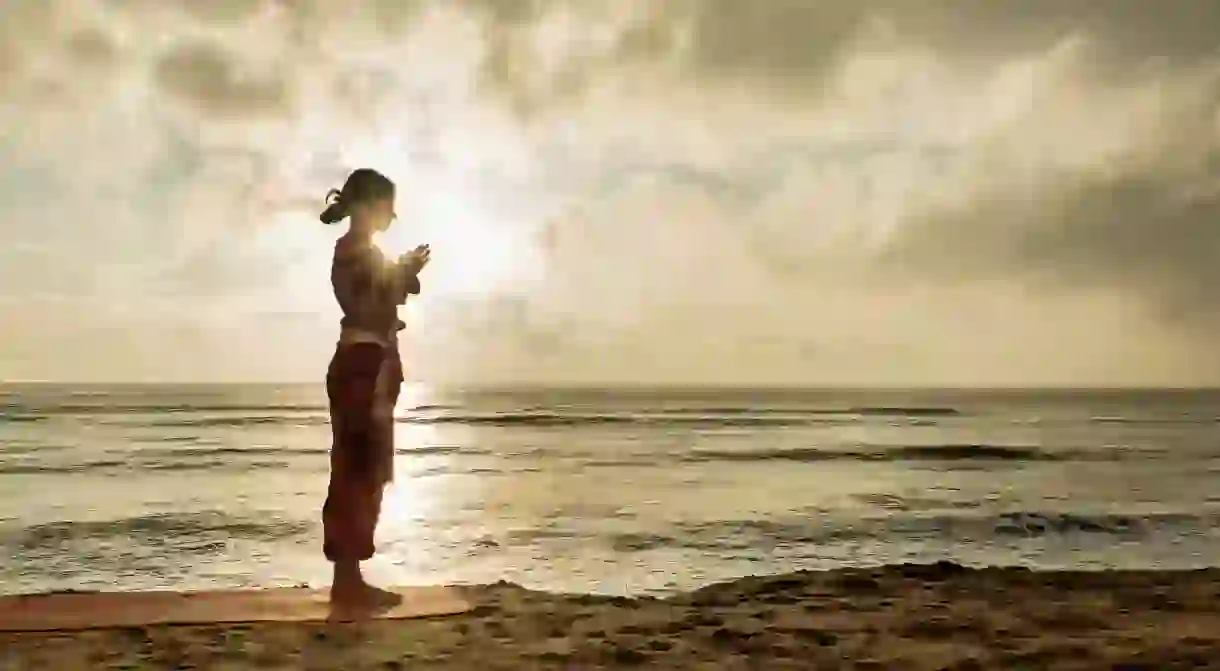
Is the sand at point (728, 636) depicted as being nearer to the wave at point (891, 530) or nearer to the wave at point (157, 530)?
the wave at point (891, 530)

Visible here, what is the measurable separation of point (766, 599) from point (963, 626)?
4.23 ft

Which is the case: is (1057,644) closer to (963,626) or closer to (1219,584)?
(963,626)

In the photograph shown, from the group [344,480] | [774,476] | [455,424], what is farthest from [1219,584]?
[455,424]

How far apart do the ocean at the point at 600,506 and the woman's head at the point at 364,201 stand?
4.52 meters

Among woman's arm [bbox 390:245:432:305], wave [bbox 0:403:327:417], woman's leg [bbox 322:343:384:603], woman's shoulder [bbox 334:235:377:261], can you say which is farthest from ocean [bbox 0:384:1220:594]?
wave [bbox 0:403:327:417]

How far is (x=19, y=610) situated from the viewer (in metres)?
5.45

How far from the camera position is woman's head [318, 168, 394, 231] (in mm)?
5816

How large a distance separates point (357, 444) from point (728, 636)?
7.64 ft

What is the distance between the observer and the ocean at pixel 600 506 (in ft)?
36.2

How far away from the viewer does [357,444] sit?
5.88 m

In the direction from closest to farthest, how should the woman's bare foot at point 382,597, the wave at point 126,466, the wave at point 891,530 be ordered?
the woman's bare foot at point 382,597 < the wave at point 891,530 < the wave at point 126,466

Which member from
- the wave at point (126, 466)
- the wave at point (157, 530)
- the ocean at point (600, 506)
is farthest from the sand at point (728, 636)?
the wave at point (126, 466)

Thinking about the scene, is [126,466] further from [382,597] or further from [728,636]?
[728,636]

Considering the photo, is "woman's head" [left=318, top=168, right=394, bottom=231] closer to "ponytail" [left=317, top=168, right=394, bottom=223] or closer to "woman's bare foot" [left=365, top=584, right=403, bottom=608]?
"ponytail" [left=317, top=168, right=394, bottom=223]
